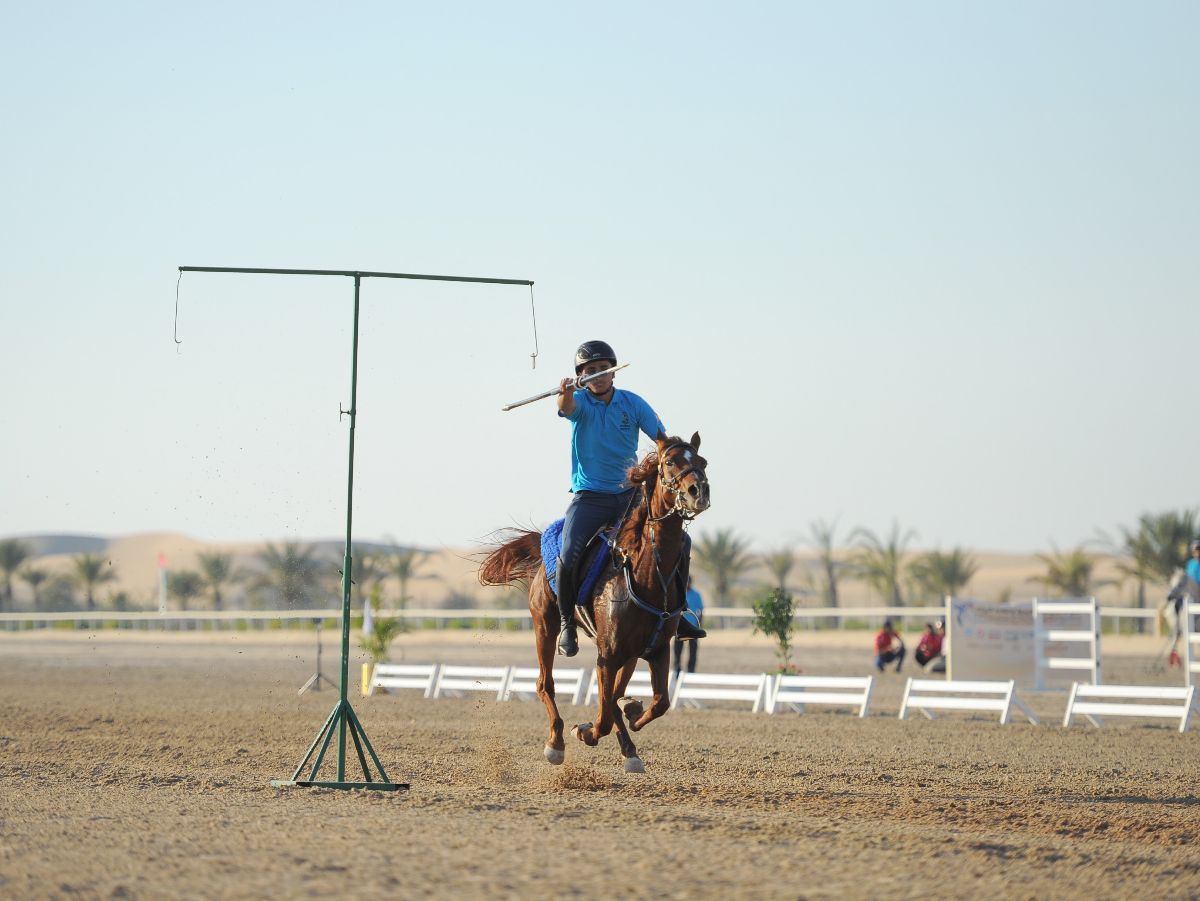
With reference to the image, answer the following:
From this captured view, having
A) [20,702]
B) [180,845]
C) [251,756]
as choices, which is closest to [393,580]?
[20,702]

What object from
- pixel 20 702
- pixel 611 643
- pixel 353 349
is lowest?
pixel 20 702

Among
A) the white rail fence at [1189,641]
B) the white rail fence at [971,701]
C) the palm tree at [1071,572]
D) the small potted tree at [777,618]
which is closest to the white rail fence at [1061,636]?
the white rail fence at [1189,641]

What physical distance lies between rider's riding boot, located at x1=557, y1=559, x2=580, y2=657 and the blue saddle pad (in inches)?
4.1

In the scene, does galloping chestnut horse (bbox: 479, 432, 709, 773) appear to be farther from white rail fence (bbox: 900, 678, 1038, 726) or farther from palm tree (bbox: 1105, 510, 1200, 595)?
palm tree (bbox: 1105, 510, 1200, 595)

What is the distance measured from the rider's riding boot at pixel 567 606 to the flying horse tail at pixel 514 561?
161cm

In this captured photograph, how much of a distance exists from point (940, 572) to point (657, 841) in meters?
47.8

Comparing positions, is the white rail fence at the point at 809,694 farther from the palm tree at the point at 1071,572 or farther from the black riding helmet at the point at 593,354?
the palm tree at the point at 1071,572

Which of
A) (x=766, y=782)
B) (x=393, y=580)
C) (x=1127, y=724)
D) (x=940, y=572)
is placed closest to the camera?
(x=766, y=782)

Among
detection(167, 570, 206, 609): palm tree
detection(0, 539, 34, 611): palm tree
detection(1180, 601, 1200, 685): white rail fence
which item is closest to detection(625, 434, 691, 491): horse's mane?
detection(1180, 601, 1200, 685): white rail fence

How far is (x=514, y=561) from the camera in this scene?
1402 cm

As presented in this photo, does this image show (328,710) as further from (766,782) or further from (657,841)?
(657,841)

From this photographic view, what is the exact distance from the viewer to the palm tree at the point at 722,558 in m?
58.3

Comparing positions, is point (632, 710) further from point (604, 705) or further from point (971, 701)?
point (971, 701)

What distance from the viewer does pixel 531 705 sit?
23.9 meters
